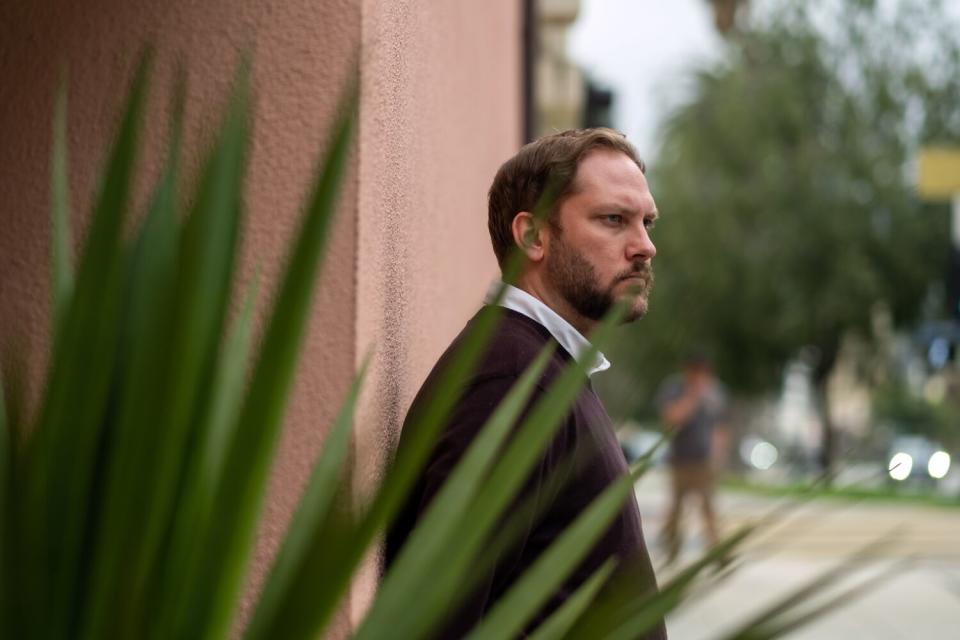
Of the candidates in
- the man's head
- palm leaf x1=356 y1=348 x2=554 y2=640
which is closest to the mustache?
the man's head

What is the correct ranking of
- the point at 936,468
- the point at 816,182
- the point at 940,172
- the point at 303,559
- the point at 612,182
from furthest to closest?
1. the point at 816,182
2. the point at 940,172
3. the point at 936,468
4. the point at 612,182
5. the point at 303,559

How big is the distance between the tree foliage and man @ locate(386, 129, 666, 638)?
26.1m

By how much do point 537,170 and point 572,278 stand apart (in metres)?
0.18

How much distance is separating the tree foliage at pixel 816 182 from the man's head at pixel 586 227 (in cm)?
2607

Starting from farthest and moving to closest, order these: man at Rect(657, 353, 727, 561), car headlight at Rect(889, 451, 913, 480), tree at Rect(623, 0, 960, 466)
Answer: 1. tree at Rect(623, 0, 960, 466)
2. man at Rect(657, 353, 727, 561)
3. car headlight at Rect(889, 451, 913, 480)

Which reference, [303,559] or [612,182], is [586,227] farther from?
[303,559]

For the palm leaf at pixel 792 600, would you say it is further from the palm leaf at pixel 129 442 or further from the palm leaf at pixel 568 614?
the palm leaf at pixel 129 442

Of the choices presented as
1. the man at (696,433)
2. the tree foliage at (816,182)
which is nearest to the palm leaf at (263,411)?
the man at (696,433)

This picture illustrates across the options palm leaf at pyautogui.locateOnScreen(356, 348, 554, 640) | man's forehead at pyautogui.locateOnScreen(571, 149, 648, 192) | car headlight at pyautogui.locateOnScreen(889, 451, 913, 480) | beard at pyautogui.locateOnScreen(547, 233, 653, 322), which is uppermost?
man's forehead at pyautogui.locateOnScreen(571, 149, 648, 192)

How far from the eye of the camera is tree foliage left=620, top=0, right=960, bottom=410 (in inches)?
1142

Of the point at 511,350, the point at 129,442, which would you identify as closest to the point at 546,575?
the point at 129,442

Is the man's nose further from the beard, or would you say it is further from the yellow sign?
the yellow sign

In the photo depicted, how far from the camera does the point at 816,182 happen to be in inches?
1155

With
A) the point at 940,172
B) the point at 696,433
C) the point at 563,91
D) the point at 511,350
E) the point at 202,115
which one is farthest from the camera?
the point at 563,91
